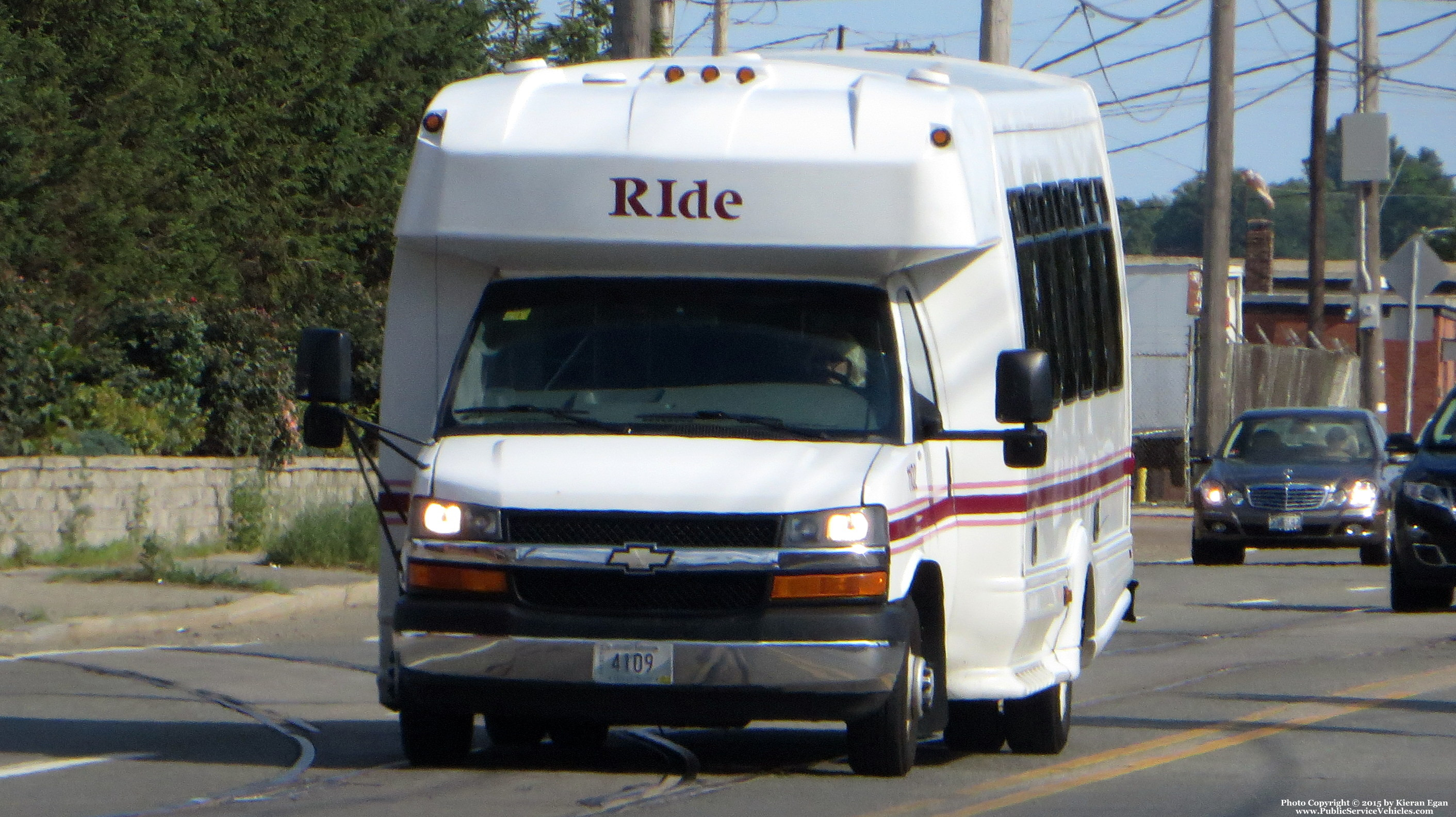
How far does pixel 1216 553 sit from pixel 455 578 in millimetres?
17710

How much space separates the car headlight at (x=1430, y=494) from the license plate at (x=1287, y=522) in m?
5.98

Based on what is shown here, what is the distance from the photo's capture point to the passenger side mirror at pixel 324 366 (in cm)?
891

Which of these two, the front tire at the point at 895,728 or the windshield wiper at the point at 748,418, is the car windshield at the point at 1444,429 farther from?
the windshield wiper at the point at 748,418

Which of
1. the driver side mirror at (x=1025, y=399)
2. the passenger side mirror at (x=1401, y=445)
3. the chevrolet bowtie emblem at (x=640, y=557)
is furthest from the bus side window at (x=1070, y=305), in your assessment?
the passenger side mirror at (x=1401, y=445)

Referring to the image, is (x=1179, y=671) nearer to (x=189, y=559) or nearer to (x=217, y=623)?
(x=217, y=623)

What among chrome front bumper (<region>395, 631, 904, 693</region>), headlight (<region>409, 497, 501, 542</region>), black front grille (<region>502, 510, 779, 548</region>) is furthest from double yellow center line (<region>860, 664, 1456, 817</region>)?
headlight (<region>409, 497, 501, 542</region>)

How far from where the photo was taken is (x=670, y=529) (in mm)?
8398

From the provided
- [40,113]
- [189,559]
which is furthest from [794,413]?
[40,113]

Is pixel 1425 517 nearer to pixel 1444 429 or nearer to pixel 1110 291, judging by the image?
pixel 1444 429

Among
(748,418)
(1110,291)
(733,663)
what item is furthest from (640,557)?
(1110,291)

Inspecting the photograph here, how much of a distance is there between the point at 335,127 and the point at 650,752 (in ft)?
67.3

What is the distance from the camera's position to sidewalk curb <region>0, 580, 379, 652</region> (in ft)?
49.0

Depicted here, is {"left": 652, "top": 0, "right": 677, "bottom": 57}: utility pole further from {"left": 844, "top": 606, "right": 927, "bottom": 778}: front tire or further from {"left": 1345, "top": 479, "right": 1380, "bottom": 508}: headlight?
{"left": 844, "top": 606, "right": 927, "bottom": 778}: front tire

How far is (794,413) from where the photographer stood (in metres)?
8.97
